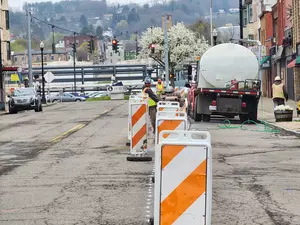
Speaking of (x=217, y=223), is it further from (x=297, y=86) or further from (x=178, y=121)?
(x=297, y=86)

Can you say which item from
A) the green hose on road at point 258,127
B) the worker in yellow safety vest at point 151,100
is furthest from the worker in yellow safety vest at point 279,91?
the worker in yellow safety vest at point 151,100

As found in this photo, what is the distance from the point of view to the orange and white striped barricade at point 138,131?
60.7ft

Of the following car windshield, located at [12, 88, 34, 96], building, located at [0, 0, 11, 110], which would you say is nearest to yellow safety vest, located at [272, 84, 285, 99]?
car windshield, located at [12, 88, 34, 96]

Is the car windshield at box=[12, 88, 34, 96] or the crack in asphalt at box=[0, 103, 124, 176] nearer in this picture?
the crack in asphalt at box=[0, 103, 124, 176]

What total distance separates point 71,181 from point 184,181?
617 centimetres

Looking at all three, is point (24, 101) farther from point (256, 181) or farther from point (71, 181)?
point (256, 181)

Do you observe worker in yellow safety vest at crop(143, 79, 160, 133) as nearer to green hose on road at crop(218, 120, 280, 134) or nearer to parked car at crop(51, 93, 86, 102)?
green hose on road at crop(218, 120, 280, 134)

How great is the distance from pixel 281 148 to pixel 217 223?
10745 mm

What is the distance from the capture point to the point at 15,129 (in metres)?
30.6

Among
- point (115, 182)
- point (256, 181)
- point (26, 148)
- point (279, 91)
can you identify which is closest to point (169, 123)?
point (115, 182)

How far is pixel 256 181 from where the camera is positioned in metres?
14.1

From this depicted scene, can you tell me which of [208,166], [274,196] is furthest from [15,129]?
[208,166]

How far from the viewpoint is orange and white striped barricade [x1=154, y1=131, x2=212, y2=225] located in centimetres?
830

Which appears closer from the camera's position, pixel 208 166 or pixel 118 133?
pixel 208 166
